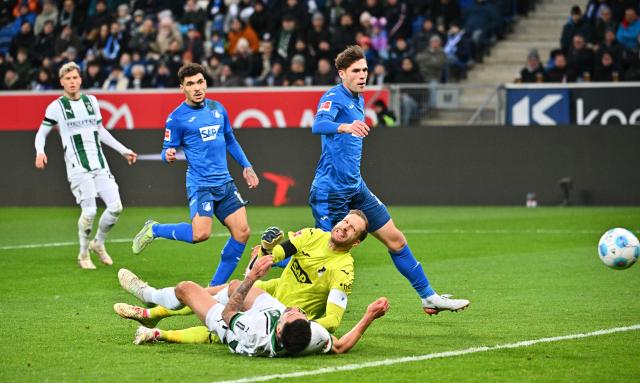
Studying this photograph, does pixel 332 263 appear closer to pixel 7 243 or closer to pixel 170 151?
pixel 170 151

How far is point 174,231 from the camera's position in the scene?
12.1 metres

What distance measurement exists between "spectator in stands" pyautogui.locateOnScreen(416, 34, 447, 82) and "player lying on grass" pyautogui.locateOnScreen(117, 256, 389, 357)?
59.2ft

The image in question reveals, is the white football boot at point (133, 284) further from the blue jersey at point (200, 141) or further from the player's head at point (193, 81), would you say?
the player's head at point (193, 81)

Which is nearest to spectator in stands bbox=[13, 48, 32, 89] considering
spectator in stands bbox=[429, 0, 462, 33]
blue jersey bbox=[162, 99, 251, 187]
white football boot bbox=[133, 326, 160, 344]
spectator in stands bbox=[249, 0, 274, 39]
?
spectator in stands bbox=[249, 0, 274, 39]

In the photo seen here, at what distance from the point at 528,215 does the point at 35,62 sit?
48.0 ft

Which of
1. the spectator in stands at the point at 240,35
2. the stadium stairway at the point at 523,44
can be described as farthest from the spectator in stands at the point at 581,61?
the spectator in stands at the point at 240,35

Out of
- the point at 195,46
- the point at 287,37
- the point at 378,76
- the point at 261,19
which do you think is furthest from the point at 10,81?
the point at 378,76

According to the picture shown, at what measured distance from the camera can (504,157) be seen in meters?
24.0

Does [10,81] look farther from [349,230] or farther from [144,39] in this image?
[349,230]

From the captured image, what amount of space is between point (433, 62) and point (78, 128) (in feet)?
42.9

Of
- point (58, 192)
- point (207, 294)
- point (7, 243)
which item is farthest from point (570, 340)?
point (58, 192)

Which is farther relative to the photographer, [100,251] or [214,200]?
[100,251]

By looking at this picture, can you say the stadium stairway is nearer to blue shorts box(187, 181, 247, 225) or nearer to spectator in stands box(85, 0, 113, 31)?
spectator in stands box(85, 0, 113, 31)

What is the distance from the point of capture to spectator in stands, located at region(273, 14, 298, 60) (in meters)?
27.8
